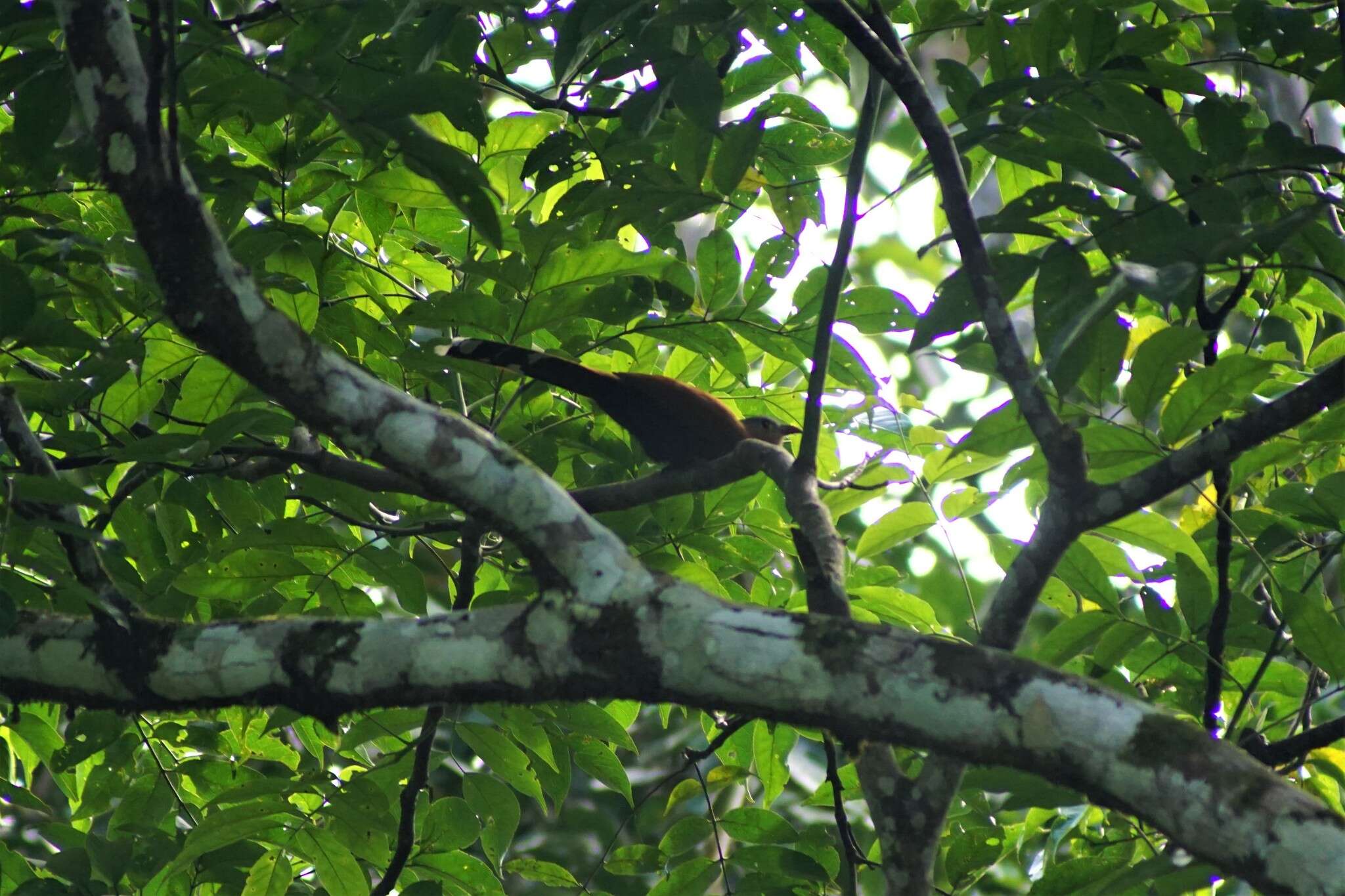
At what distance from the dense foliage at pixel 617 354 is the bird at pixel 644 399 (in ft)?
0.19

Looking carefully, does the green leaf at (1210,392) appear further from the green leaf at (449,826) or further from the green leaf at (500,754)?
the green leaf at (449,826)

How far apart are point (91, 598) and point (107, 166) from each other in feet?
2.28

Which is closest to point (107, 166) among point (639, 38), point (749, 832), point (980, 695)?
point (639, 38)

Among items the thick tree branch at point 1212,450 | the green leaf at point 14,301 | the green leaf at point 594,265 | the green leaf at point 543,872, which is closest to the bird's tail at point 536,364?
the green leaf at point 594,265

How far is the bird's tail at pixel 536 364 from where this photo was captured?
2.91 m

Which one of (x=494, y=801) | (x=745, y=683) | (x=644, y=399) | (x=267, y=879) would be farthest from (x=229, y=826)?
(x=644, y=399)

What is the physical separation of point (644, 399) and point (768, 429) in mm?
546

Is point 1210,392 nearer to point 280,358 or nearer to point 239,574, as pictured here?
point 280,358

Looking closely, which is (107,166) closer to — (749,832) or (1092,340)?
(1092,340)

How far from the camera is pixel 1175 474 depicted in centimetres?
195

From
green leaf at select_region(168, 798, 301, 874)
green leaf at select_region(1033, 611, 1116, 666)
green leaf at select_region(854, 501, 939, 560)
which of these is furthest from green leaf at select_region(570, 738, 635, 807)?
green leaf at select_region(1033, 611, 1116, 666)

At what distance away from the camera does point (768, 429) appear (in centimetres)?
381

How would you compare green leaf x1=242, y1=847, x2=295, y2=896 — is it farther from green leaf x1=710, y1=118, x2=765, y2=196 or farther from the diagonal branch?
the diagonal branch

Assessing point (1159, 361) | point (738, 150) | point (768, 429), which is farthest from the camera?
point (768, 429)
